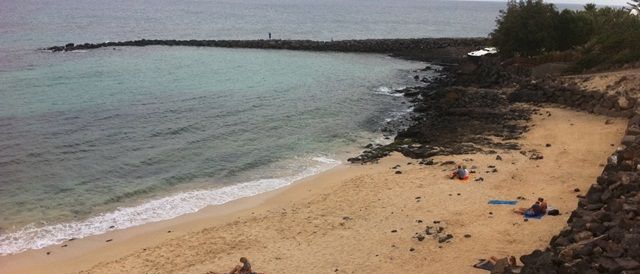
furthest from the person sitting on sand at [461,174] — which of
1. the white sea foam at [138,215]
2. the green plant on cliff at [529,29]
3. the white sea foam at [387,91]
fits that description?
the green plant on cliff at [529,29]

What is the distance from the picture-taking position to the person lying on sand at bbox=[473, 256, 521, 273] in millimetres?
11062

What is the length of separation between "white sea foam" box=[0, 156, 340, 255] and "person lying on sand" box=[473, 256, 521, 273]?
33.9ft

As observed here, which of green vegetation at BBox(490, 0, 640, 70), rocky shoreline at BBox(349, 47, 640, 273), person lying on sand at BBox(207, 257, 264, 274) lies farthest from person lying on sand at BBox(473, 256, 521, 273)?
green vegetation at BBox(490, 0, 640, 70)

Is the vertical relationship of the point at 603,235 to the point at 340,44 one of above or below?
below

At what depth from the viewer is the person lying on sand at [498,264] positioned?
36.3 feet

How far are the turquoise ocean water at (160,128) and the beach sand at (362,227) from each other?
1.42 meters

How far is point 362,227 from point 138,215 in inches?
314

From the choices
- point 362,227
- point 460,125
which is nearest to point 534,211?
point 362,227

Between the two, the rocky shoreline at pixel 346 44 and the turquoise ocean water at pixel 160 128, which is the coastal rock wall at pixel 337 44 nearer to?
the rocky shoreline at pixel 346 44

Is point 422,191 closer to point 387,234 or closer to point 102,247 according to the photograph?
point 387,234

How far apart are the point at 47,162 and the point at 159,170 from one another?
5287 mm

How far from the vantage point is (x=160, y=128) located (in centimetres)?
2950

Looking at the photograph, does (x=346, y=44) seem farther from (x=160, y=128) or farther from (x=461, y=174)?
(x=461, y=174)

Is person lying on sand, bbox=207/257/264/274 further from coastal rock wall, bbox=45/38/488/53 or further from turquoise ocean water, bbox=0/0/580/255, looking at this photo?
coastal rock wall, bbox=45/38/488/53
